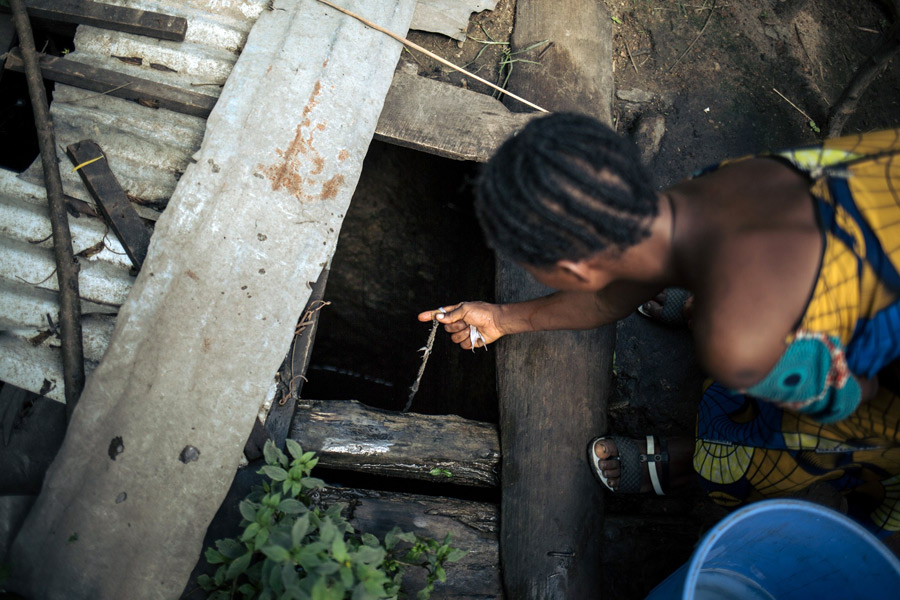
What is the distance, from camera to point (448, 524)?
1837 mm

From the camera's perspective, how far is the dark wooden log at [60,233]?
1731mm

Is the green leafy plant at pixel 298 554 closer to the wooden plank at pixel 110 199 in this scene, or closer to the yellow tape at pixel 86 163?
the wooden plank at pixel 110 199

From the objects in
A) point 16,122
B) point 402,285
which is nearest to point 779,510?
point 402,285

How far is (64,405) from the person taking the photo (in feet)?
6.14

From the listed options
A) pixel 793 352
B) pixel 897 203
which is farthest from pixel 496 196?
pixel 897 203

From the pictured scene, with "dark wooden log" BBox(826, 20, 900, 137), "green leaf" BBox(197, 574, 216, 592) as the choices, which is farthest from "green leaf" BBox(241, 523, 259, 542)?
"dark wooden log" BBox(826, 20, 900, 137)

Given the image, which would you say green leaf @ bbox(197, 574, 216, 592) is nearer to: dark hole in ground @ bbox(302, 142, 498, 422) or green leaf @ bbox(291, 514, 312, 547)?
green leaf @ bbox(291, 514, 312, 547)

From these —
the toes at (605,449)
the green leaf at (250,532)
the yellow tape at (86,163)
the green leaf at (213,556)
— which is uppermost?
the yellow tape at (86,163)

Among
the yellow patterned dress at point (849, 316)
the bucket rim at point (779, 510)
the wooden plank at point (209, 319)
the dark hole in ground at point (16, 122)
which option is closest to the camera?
the yellow patterned dress at point (849, 316)

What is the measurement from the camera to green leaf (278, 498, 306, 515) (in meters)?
1.41

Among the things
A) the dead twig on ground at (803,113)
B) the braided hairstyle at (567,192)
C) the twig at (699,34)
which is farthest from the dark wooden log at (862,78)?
the braided hairstyle at (567,192)

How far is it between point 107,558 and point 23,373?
26.3 inches

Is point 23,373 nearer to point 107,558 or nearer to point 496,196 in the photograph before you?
point 107,558

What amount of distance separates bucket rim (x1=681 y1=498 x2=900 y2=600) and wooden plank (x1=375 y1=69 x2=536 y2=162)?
1.46 meters
